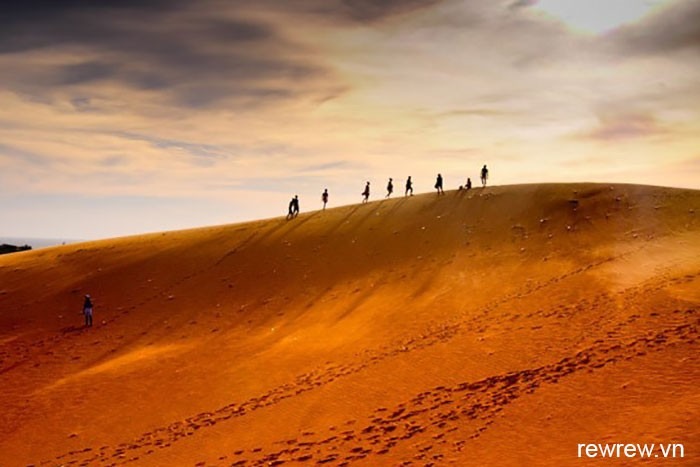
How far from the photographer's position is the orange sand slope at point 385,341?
11.6 m

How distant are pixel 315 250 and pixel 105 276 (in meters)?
13.4

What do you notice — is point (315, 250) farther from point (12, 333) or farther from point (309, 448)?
point (309, 448)

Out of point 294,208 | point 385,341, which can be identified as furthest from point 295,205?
point 385,341

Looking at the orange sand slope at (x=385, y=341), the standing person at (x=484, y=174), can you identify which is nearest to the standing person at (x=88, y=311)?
the orange sand slope at (x=385, y=341)

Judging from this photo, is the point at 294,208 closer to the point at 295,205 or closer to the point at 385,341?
the point at 295,205

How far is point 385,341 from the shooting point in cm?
1780

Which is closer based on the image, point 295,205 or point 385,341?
point 385,341

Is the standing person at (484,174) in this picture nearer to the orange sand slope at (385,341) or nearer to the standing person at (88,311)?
the orange sand slope at (385,341)

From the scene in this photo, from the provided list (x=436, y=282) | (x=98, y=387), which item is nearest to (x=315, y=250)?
(x=436, y=282)

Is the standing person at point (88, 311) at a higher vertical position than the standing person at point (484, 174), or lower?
lower

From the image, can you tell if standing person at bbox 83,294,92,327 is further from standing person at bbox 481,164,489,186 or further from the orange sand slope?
standing person at bbox 481,164,489,186

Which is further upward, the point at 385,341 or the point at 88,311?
the point at 88,311

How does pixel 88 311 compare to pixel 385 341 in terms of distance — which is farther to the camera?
pixel 88 311

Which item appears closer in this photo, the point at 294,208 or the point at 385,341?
the point at 385,341
